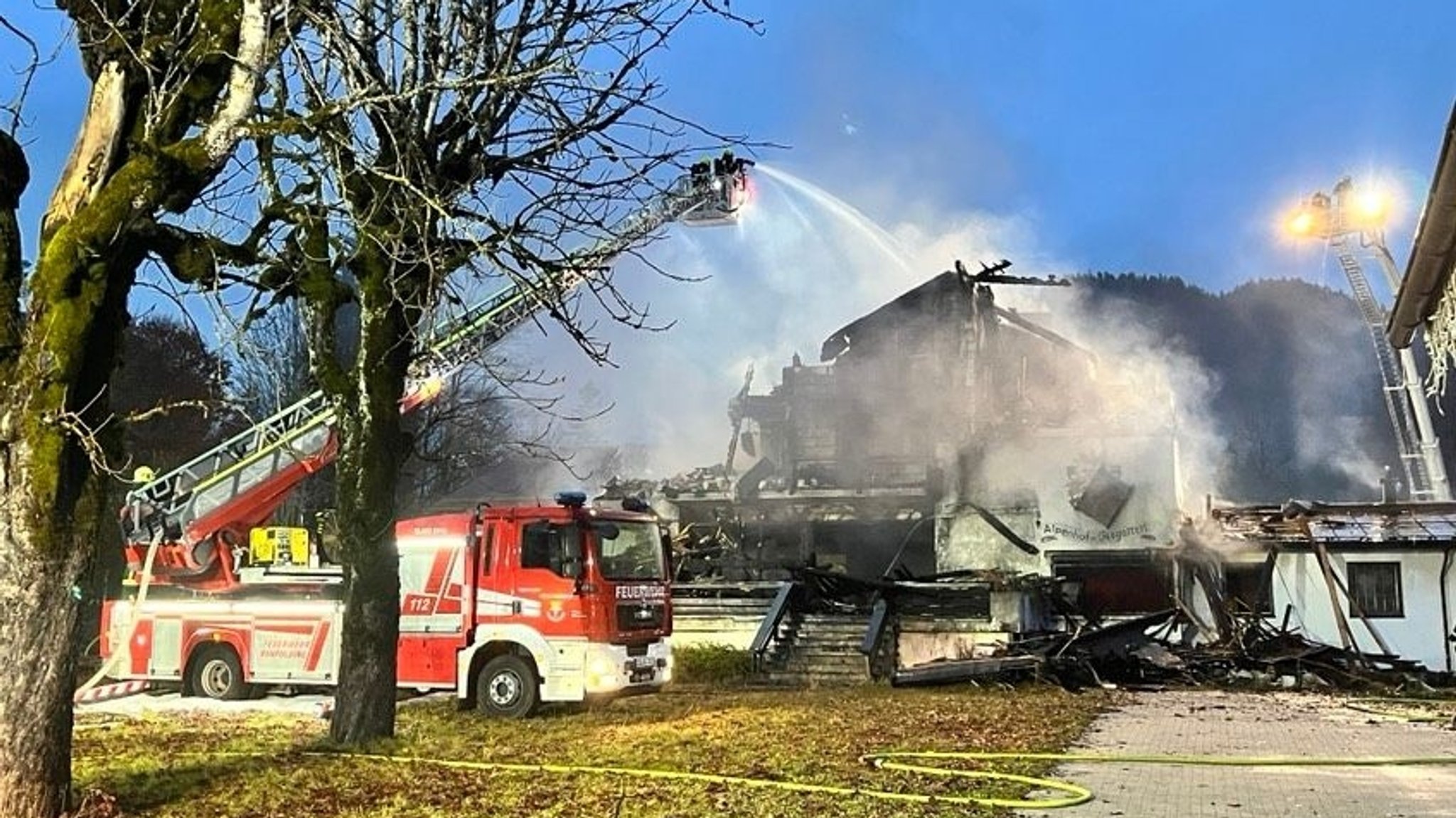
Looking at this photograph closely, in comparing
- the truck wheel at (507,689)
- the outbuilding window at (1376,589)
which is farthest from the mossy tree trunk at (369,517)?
the outbuilding window at (1376,589)

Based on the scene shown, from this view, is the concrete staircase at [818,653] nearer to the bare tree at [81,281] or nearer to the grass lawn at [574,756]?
the grass lawn at [574,756]

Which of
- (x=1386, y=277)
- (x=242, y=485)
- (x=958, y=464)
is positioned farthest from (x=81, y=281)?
(x=1386, y=277)

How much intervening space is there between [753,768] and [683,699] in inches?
274

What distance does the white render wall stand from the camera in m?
22.9

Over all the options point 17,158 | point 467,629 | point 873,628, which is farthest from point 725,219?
point 17,158

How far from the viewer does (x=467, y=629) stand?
14.7 metres

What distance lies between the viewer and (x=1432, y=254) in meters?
6.73

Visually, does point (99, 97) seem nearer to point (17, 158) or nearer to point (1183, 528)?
point (17, 158)

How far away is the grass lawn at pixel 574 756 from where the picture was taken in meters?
7.91

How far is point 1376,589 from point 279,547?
19250 millimetres

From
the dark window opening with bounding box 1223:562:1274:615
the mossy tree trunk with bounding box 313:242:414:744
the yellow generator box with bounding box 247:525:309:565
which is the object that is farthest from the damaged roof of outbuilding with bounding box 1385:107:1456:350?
the dark window opening with bounding box 1223:562:1274:615

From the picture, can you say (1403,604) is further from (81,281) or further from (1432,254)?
(81,281)

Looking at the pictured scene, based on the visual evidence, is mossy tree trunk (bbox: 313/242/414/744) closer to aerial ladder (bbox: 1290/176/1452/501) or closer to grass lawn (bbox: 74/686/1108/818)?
grass lawn (bbox: 74/686/1108/818)

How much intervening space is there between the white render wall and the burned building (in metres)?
4.66
